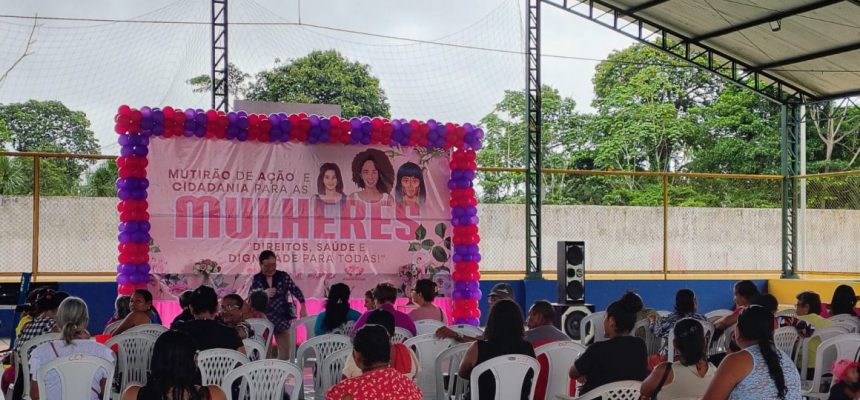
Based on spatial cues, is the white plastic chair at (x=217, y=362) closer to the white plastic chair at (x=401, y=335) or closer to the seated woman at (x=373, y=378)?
the white plastic chair at (x=401, y=335)

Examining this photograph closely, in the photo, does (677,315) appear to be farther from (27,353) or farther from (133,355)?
(27,353)

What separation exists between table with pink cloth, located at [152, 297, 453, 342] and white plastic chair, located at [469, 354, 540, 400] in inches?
183

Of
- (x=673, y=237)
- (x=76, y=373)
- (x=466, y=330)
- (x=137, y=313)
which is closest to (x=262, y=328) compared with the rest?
(x=137, y=313)

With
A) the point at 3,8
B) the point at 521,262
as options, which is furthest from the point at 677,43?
the point at 3,8

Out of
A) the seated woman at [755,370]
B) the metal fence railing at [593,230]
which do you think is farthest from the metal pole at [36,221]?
the seated woman at [755,370]

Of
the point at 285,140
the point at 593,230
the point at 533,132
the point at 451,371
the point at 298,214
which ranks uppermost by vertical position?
the point at 533,132

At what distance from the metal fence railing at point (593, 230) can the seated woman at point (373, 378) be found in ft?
27.2

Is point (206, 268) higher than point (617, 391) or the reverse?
higher

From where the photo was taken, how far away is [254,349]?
5.87 meters

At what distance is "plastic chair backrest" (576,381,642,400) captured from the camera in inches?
173

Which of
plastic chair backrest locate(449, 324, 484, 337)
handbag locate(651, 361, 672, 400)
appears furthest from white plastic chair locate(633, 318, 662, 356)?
handbag locate(651, 361, 672, 400)

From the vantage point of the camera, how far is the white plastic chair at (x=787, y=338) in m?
6.74

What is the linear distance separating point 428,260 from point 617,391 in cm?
631

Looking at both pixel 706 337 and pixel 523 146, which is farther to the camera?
pixel 523 146
